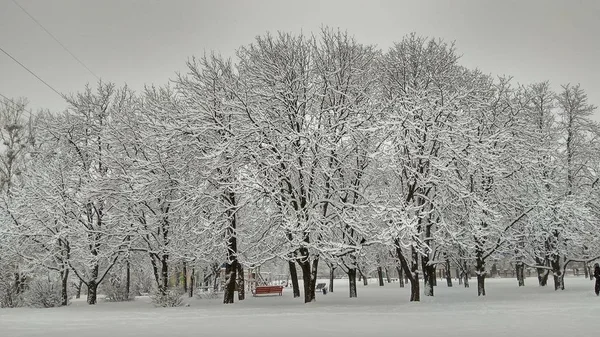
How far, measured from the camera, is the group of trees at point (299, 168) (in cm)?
1819

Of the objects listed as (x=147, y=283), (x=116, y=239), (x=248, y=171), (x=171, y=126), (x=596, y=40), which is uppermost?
(x=596, y=40)

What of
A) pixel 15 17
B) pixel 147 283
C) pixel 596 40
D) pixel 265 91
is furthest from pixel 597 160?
pixel 147 283

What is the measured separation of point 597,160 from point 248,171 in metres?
24.3

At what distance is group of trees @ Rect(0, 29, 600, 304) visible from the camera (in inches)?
716

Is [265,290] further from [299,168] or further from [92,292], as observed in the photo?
[299,168]

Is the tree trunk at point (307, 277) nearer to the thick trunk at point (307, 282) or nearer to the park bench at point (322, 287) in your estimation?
the thick trunk at point (307, 282)

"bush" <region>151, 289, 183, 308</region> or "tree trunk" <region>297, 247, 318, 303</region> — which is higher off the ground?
"tree trunk" <region>297, 247, 318, 303</region>

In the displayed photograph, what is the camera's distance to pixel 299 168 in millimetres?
17438

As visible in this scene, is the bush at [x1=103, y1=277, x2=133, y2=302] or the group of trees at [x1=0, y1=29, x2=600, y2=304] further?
the bush at [x1=103, y1=277, x2=133, y2=302]

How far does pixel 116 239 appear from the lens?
74.7ft

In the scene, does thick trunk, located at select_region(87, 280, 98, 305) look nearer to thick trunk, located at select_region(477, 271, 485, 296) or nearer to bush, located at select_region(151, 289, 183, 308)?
bush, located at select_region(151, 289, 183, 308)

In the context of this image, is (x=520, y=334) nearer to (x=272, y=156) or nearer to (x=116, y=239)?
(x=272, y=156)

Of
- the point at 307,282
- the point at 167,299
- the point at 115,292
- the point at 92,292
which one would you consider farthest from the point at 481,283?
the point at 115,292

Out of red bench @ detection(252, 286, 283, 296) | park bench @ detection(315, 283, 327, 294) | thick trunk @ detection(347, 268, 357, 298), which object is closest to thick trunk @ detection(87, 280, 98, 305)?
red bench @ detection(252, 286, 283, 296)
